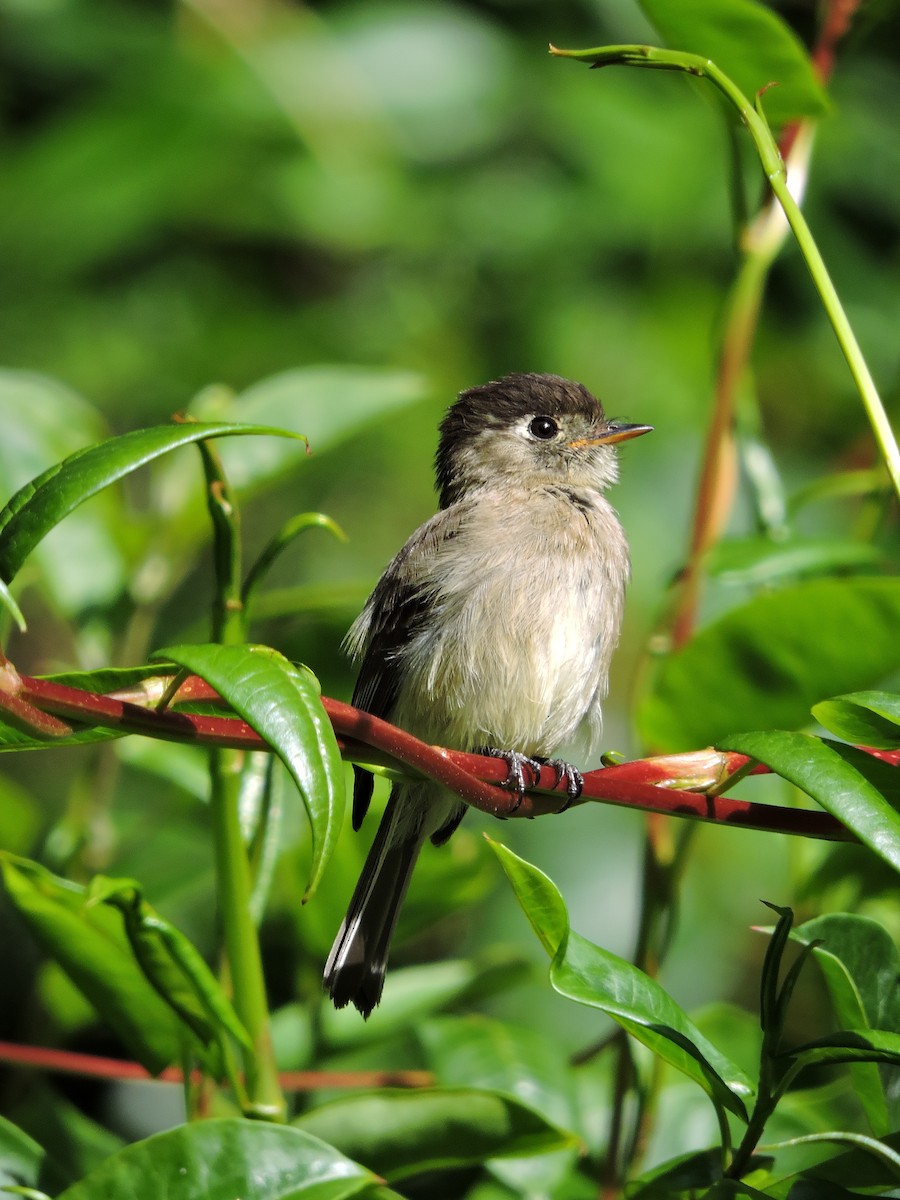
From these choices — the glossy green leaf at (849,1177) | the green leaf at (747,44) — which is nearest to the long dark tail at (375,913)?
the glossy green leaf at (849,1177)

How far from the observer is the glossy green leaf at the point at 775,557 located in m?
2.37

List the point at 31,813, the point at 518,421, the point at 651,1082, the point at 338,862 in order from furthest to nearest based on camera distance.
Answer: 1. the point at 518,421
2. the point at 31,813
3. the point at 338,862
4. the point at 651,1082

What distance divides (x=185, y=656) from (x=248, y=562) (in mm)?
3328

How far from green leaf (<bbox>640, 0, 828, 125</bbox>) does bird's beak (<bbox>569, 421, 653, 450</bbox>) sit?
4.16 feet

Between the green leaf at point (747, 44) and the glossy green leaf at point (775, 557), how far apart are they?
0.72 metres

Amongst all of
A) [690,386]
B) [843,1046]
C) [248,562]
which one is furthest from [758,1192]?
[690,386]

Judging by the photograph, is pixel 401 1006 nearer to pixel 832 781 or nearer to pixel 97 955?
pixel 97 955

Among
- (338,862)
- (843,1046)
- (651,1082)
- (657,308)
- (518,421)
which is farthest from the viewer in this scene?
(657,308)

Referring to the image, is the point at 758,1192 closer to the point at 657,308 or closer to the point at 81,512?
the point at 81,512

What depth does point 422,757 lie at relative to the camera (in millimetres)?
1562

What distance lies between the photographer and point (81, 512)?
8.86ft

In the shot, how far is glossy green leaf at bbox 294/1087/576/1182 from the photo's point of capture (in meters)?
2.00

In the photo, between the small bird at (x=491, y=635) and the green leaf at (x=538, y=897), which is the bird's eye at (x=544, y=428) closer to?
the small bird at (x=491, y=635)

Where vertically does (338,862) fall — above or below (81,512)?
below
